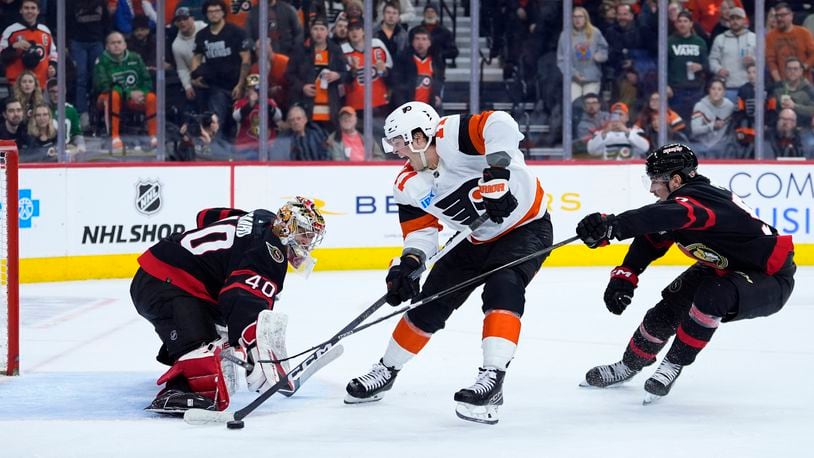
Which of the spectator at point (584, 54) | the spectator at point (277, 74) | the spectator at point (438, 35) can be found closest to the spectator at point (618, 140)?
the spectator at point (584, 54)

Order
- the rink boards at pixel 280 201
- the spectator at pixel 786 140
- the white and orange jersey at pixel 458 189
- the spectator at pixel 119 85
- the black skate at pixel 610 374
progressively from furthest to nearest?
the spectator at pixel 786 140 → the spectator at pixel 119 85 → the rink boards at pixel 280 201 → the black skate at pixel 610 374 → the white and orange jersey at pixel 458 189

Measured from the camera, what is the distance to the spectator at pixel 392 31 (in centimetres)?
880

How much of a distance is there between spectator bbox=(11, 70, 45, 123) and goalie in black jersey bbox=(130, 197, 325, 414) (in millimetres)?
4149

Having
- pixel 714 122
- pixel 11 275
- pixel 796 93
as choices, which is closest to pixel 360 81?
pixel 714 122

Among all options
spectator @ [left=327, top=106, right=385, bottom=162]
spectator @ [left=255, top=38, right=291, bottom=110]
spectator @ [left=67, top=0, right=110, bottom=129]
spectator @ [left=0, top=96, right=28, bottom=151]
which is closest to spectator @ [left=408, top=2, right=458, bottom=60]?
spectator @ [left=327, top=106, right=385, bottom=162]

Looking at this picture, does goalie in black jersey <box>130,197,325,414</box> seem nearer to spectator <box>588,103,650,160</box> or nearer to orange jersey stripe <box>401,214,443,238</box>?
orange jersey stripe <box>401,214,443,238</box>

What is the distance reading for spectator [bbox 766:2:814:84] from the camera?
30.2 ft

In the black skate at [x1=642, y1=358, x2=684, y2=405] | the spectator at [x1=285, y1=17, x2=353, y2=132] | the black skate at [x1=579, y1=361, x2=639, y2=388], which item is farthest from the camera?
the spectator at [x1=285, y1=17, x2=353, y2=132]

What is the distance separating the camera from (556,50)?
29.6ft

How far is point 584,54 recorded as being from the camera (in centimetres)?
907

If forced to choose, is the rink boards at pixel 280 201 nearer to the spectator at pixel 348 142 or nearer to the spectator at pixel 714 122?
the spectator at pixel 348 142

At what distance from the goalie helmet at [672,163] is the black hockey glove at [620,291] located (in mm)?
354

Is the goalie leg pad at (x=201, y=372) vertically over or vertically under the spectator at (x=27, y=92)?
under

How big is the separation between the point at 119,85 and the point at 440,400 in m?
4.82
